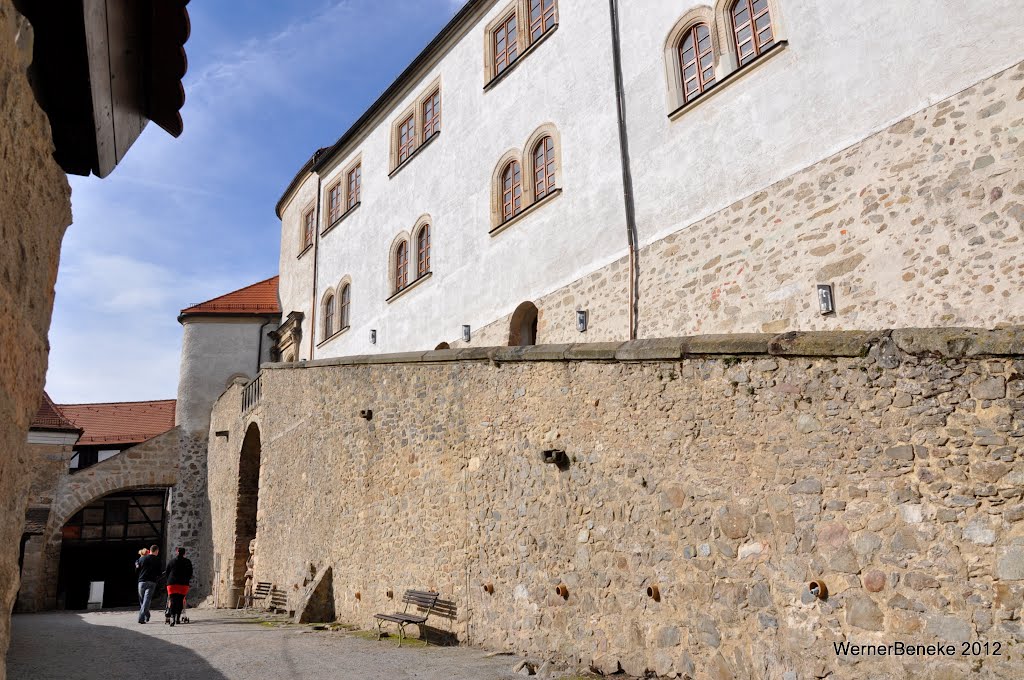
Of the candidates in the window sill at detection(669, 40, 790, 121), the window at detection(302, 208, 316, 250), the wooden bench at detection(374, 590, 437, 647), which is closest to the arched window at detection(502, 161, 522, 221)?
the window sill at detection(669, 40, 790, 121)

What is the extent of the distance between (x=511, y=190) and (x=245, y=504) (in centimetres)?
1004

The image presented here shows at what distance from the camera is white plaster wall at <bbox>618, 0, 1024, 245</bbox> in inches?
335

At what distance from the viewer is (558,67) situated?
46.6ft

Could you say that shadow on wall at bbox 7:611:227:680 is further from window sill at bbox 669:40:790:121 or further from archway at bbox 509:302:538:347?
window sill at bbox 669:40:790:121

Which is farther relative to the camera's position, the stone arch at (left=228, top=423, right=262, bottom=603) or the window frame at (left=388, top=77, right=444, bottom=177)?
the stone arch at (left=228, top=423, right=262, bottom=603)

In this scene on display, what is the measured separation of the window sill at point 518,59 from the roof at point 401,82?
1.81 m

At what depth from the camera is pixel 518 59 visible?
50.2ft

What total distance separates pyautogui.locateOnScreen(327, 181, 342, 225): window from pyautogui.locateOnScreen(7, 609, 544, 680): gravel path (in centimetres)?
1264

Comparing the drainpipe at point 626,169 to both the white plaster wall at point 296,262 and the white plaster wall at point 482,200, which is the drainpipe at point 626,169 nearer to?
the white plaster wall at point 482,200

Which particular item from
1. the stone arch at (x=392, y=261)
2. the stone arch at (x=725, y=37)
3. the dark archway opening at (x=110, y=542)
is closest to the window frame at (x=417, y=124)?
the stone arch at (x=392, y=261)

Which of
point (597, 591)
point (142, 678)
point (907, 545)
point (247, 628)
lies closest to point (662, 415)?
point (597, 591)

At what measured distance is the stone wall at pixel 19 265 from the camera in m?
1.87

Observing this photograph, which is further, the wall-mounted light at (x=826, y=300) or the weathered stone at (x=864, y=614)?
the wall-mounted light at (x=826, y=300)

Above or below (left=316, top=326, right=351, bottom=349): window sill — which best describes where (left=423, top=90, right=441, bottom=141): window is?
above
